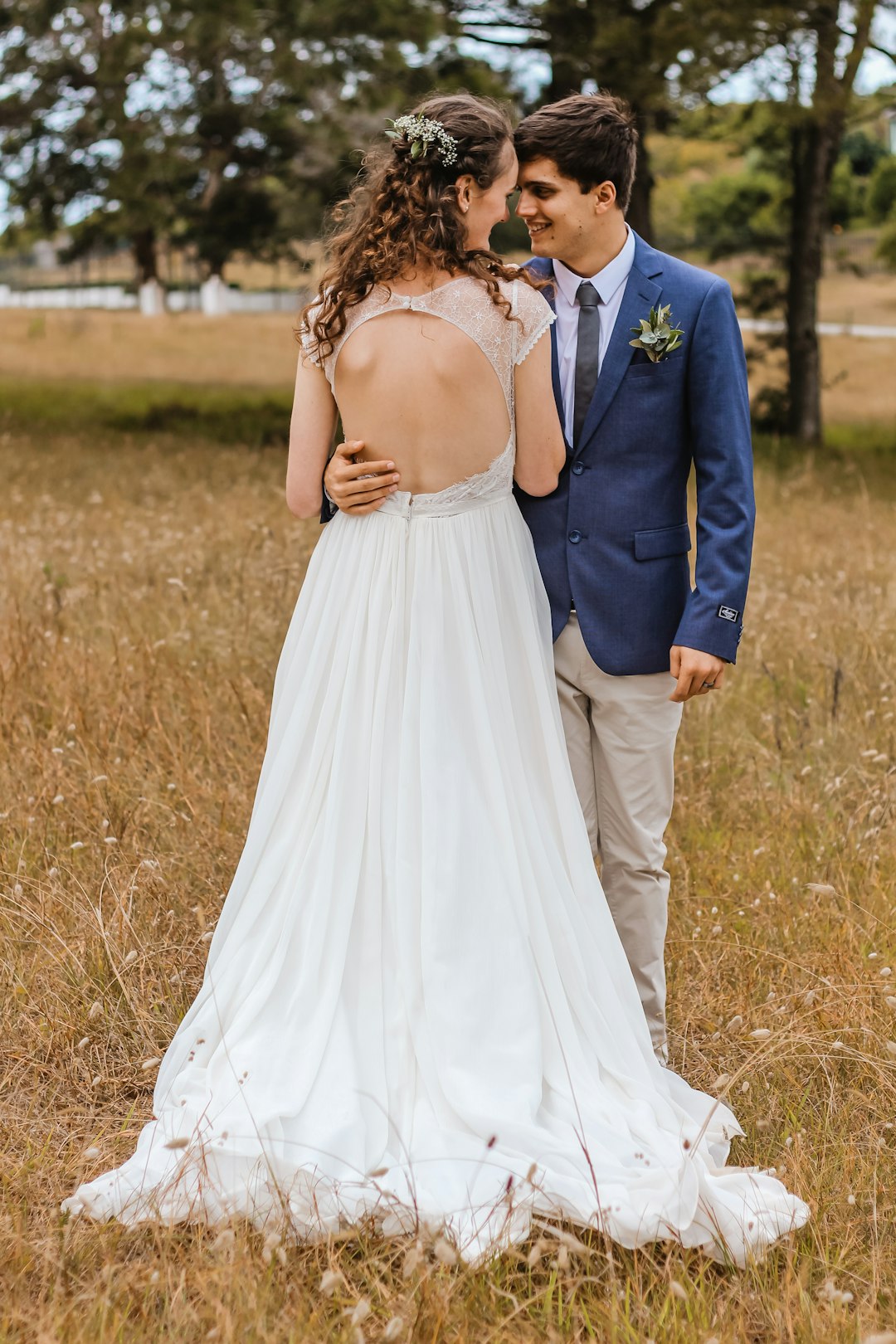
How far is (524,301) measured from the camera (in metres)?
2.93

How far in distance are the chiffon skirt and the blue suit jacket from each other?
0.53 feet

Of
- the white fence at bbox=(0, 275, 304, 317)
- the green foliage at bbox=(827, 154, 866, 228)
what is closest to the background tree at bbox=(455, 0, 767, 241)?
the green foliage at bbox=(827, 154, 866, 228)

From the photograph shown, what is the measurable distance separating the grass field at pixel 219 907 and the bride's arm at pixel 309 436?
54.4 inches

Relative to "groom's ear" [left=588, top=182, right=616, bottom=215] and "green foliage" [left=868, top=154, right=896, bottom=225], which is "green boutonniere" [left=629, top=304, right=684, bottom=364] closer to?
"groom's ear" [left=588, top=182, right=616, bottom=215]

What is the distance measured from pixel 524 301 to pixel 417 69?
10.9 m

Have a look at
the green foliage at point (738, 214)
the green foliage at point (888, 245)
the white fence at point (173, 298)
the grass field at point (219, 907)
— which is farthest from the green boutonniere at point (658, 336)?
the white fence at point (173, 298)

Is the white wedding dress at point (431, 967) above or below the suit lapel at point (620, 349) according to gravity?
below

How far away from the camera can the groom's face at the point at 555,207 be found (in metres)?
3.18

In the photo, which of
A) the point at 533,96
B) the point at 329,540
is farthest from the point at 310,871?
the point at 533,96

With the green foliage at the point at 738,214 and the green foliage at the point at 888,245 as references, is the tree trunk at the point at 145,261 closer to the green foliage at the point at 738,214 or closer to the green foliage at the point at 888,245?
the green foliage at the point at 738,214

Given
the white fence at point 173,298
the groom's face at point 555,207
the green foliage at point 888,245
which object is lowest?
the white fence at point 173,298

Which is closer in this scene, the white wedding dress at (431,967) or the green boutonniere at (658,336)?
the white wedding dress at (431,967)

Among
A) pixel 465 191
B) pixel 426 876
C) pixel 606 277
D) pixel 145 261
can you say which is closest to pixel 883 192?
pixel 145 261

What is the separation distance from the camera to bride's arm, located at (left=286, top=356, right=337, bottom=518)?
121 inches
